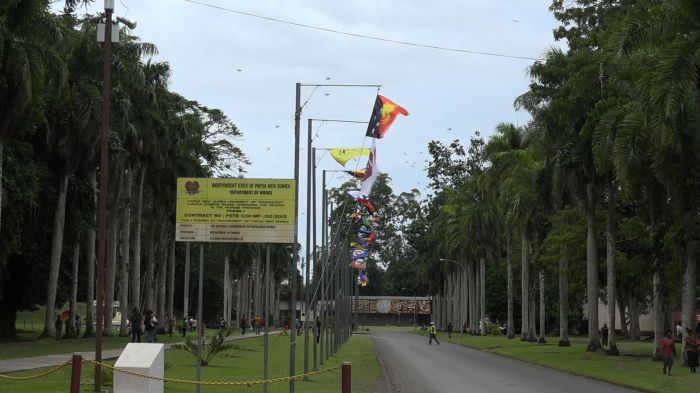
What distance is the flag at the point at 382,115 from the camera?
2444 centimetres

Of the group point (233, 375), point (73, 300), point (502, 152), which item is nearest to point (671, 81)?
point (233, 375)

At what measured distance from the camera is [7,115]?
33.5 metres

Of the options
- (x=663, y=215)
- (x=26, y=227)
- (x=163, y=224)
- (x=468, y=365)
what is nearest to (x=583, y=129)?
(x=663, y=215)

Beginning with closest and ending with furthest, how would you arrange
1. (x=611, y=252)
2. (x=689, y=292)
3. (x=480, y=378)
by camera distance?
(x=480, y=378) → (x=689, y=292) → (x=611, y=252)

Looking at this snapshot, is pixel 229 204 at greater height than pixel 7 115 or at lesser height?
lesser

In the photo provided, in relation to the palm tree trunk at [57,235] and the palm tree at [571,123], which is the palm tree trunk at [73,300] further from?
the palm tree at [571,123]

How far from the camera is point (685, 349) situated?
106 ft

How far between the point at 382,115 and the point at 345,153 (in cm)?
327

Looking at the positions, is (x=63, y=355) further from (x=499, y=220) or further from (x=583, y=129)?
(x=499, y=220)

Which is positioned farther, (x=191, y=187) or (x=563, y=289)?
(x=563, y=289)

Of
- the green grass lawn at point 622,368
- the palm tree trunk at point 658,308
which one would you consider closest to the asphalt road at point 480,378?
the green grass lawn at point 622,368

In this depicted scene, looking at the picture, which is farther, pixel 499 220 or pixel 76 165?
pixel 499 220

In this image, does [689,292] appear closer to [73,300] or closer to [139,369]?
[139,369]

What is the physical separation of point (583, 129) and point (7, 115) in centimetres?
2242
